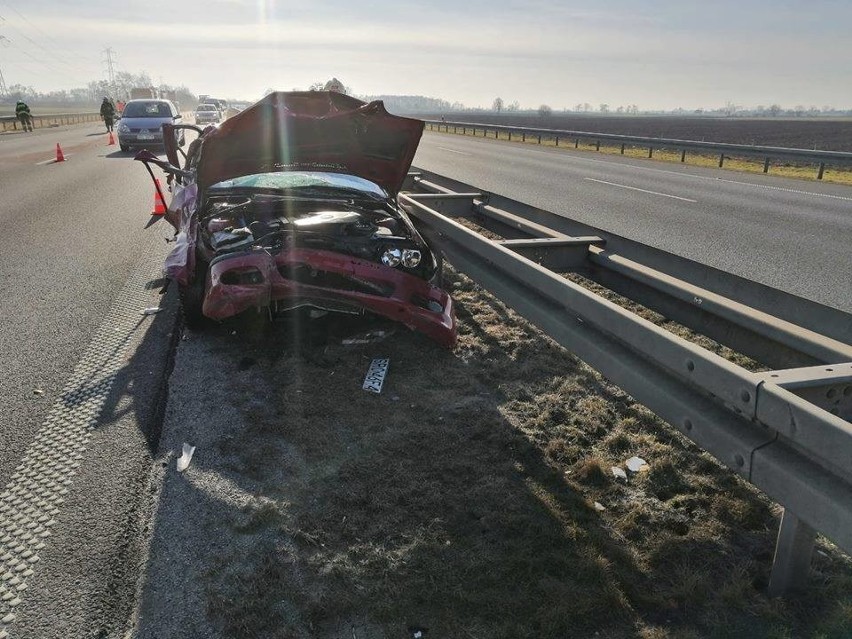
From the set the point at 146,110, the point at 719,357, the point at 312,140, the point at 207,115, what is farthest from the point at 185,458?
the point at 207,115

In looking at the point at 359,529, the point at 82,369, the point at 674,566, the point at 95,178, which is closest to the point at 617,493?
the point at 674,566

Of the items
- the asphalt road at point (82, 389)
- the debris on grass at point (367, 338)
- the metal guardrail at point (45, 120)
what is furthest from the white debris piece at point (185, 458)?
the metal guardrail at point (45, 120)

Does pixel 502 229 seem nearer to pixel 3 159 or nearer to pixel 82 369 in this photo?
pixel 82 369

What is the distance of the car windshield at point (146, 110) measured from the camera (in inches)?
952

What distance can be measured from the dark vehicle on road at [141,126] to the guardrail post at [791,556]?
79.8 feet

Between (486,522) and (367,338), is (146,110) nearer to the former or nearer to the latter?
(367,338)

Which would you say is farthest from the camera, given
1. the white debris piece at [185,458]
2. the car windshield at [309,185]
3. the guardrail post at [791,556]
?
the car windshield at [309,185]

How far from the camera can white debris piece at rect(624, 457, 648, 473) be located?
3.35 m

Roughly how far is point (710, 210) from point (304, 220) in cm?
874

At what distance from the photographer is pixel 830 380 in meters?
2.06

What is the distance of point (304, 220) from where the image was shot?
4.96 m

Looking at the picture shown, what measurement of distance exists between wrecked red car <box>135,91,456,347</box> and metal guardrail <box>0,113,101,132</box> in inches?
1719

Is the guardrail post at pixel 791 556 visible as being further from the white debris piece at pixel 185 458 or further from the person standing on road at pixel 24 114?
the person standing on road at pixel 24 114

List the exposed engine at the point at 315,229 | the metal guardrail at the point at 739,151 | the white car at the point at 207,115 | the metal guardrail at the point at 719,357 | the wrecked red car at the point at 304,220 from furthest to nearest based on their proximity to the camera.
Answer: the white car at the point at 207,115
the metal guardrail at the point at 739,151
the exposed engine at the point at 315,229
the wrecked red car at the point at 304,220
the metal guardrail at the point at 719,357
